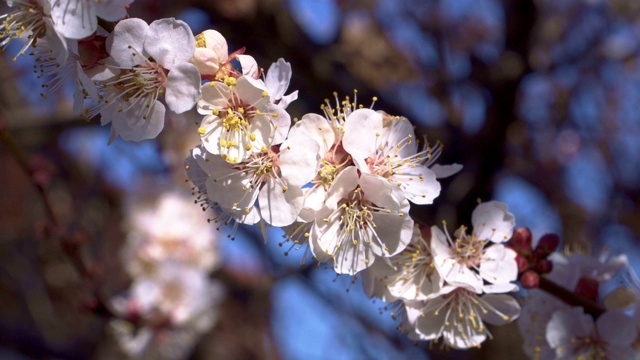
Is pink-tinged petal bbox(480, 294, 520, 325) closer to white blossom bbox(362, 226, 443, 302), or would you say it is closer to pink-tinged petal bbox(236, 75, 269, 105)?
white blossom bbox(362, 226, 443, 302)

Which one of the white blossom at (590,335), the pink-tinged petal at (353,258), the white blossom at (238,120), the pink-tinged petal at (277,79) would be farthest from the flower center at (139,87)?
the white blossom at (590,335)

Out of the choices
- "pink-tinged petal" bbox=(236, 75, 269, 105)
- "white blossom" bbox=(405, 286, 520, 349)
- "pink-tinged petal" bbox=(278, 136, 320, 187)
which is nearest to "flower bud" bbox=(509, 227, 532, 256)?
"white blossom" bbox=(405, 286, 520, 349)

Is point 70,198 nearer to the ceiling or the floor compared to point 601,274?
nearer to the floor

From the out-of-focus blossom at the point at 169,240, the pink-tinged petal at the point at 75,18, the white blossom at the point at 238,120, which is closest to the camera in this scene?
the pink-tinged petal at the point at 75,18

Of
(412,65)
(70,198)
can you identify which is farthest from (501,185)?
(70,198)

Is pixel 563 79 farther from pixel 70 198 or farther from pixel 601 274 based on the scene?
pixel 70 198

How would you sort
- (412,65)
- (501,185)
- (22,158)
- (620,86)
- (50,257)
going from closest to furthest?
(22,158) < (501,185) < (412,65) < (620,86) < (50,257)

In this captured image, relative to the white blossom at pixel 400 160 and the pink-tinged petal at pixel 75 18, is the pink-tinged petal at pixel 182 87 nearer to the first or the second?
the pink-tinged petal at pixel 75 18

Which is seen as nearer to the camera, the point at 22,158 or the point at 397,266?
the point at 397,266
